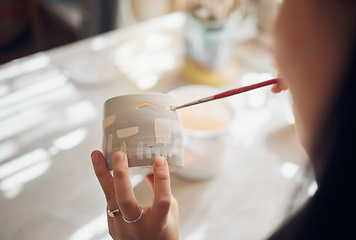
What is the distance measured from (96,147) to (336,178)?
445 mm

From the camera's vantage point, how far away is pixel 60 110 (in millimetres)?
670

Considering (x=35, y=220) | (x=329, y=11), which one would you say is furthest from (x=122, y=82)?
(x=329, y=11)

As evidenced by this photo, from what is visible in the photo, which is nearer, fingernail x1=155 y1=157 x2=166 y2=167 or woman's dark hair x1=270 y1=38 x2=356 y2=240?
woman's dark hair x1=270 y1=38 x2=356 y2=240

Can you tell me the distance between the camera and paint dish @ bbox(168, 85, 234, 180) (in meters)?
0.52

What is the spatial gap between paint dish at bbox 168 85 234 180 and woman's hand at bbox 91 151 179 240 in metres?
0.11

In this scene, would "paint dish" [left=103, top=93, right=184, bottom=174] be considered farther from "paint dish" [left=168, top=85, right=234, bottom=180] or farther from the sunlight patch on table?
the sunlight patch on table

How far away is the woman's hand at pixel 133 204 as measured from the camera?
1.24ft

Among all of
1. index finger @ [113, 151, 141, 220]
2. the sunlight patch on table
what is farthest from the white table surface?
index finger @ [113, 151, 141, 220]

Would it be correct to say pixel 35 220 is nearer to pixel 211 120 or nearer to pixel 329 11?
pixel 211 120

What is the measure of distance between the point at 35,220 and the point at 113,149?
209mm

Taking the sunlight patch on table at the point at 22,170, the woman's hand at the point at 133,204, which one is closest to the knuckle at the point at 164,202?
the woman's hand at the point at 133,204

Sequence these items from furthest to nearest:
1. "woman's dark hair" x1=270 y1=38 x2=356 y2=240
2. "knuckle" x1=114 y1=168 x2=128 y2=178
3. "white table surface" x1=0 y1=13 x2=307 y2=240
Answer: "white table surface" x1=0 y1=13 x2=307 y2=240, "knuckle" x1=114 y1=168 x2=128 y2=178, "woman's dark hair" x1=270 y1=38 x2=356 y2=240

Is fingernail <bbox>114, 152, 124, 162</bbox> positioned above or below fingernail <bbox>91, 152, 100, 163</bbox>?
above

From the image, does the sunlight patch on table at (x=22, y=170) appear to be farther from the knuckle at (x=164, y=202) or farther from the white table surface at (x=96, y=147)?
the knuckle at (x=164, y=202)
